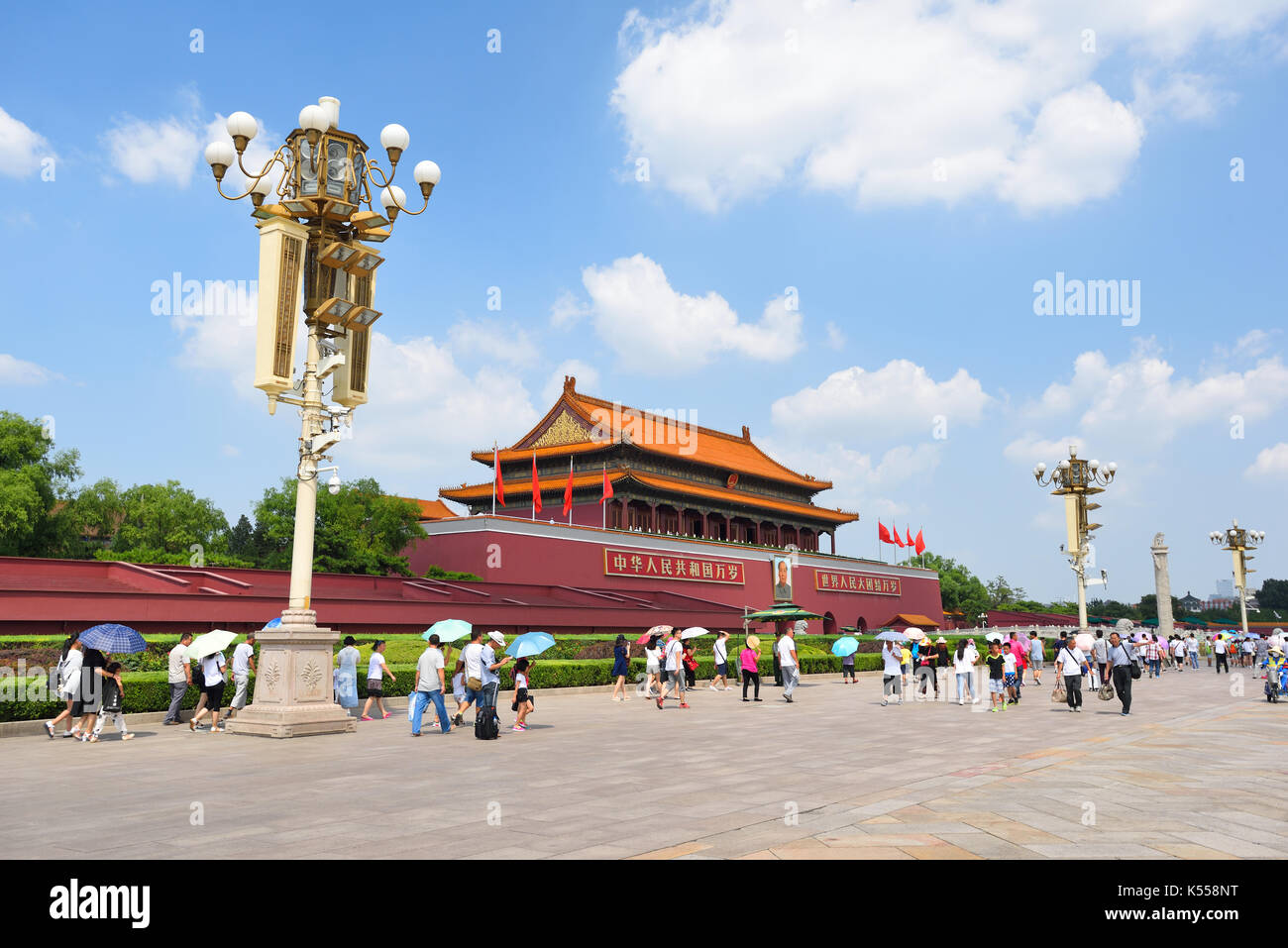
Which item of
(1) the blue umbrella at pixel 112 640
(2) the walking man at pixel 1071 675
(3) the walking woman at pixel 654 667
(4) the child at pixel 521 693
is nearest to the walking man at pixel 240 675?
(1) the blue umbrella at pixel 112 640

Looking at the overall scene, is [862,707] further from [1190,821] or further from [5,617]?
[5,617]

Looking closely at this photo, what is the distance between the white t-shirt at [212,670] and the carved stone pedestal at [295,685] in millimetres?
614

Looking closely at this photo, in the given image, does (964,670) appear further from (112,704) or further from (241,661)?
(112,704)

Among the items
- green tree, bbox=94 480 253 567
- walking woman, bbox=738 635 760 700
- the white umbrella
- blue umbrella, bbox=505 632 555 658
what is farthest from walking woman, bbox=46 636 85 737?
green tree, bbox=94 480 253 567

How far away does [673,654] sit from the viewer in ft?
60.4

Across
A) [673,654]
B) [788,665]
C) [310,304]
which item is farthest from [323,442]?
[788,665]

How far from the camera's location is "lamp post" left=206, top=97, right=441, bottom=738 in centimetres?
1295

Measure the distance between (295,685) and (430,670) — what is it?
1800mm

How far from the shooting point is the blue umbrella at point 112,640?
1227 centimetres
